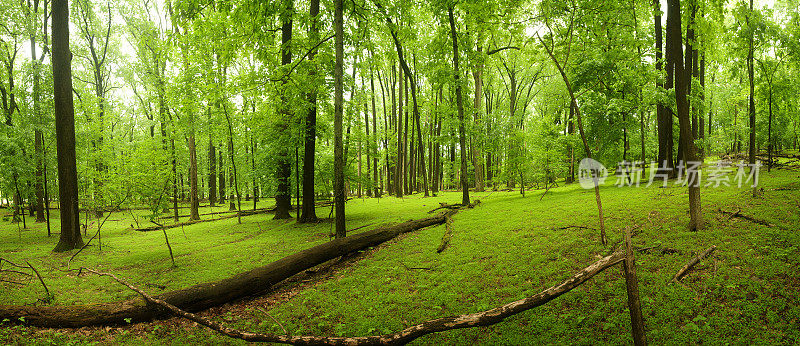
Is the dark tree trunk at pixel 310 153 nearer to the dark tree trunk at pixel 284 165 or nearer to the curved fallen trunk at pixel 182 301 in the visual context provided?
the dark tree trunk at pixel 284 165

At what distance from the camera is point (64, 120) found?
373 inches

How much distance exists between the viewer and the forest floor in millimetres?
3740

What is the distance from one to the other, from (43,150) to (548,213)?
2037 cm

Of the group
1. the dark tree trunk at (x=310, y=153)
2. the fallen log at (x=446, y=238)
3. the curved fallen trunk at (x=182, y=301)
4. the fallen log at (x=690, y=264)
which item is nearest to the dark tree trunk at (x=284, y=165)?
the dark tree trunk at (x=310, y=153)

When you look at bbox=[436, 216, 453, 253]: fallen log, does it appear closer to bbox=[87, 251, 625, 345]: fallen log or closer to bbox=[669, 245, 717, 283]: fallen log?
bbox=[669, 245, 717, 283]: fallen log

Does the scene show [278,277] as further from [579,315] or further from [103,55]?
[103,55]

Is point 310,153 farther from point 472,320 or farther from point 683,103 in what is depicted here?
point 683,103

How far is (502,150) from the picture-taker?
48.7ft

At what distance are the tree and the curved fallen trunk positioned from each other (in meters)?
6.64

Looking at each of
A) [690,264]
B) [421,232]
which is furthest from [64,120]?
[690,264]

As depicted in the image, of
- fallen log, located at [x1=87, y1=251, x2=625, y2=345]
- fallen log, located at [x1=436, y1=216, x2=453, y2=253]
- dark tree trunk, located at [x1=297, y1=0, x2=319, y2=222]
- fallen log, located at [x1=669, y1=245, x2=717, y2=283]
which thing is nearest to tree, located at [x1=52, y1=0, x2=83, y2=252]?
dark tree trunk, located at [x1=297, y1=0, x2=319, y2=222]

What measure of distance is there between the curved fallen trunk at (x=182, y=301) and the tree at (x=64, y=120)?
6.64 m

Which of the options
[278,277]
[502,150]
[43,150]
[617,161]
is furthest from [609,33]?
[43,150]

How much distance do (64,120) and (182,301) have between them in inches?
347
